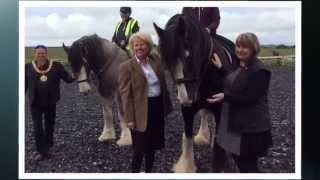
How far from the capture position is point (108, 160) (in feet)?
16.9

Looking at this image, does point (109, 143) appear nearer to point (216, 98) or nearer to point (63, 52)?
point (63, 52)

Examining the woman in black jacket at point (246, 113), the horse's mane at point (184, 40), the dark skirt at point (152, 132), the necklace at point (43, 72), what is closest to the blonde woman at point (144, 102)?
the dark skirt at point (152, 132)

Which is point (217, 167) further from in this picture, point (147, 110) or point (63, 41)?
point (63, 41)

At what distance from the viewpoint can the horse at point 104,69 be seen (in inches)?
203

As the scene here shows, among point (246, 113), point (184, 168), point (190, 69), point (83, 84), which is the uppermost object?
point (190, 69)

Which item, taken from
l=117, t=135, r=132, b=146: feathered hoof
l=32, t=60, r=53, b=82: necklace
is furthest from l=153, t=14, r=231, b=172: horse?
l=32, t=60, r=53, b=82: necklace

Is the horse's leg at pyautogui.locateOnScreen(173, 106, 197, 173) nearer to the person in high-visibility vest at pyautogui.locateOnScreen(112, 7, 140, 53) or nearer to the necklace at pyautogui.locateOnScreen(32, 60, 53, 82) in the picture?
the person in high-visibility vest at pyautogui.locateOnScreen(112, 7, 140, 53)

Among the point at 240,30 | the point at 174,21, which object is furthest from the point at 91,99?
the point at 240,30

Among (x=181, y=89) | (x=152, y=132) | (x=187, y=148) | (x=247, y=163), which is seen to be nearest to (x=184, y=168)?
(x=187, y=148)

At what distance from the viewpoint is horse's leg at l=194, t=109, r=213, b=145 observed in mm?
5160

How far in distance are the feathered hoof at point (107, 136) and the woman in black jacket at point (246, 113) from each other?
0.74m

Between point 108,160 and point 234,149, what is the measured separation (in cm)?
93

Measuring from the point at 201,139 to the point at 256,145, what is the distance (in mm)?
→ 405

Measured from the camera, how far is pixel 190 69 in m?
5.11
